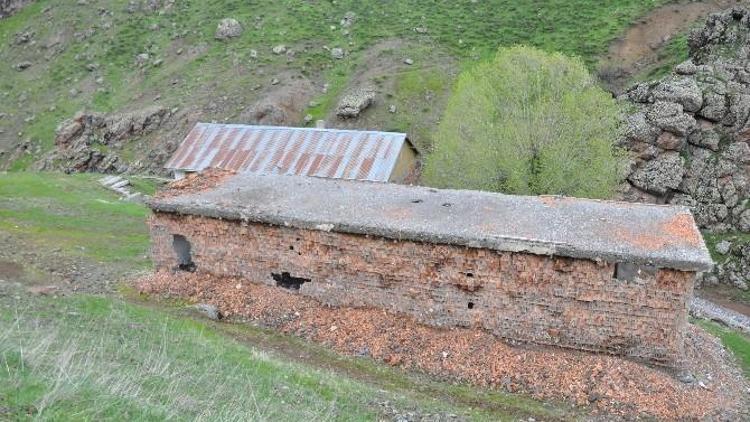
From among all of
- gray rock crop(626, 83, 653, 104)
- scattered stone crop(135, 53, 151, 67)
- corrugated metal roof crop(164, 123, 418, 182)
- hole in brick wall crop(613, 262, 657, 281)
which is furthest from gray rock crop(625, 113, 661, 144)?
scattered stone crop(135, 53, 151, 67)

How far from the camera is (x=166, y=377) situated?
9891 millimetres

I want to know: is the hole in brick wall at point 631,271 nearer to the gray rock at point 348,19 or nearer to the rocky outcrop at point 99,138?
the rocky outcrop at point 99,138

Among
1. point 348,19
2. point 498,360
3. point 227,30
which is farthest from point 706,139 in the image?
point 227,30

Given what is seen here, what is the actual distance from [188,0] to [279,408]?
54762mm

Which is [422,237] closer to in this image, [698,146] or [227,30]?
[698,146]

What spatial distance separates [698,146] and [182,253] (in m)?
30.0

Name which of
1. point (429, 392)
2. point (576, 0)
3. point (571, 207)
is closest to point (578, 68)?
point (571, 207)

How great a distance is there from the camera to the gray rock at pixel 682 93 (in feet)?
117

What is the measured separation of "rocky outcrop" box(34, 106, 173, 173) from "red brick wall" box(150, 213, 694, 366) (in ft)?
95.7

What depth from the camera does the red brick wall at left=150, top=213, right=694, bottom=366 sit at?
13969 mm

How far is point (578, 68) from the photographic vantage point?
27625 mm

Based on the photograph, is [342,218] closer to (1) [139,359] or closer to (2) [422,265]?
(2) [422,265]

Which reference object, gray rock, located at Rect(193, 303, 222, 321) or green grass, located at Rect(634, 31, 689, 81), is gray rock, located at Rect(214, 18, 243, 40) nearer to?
green grass, located at Rect(634, 31, 689, 81)

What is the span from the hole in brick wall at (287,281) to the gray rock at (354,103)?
28.1m
